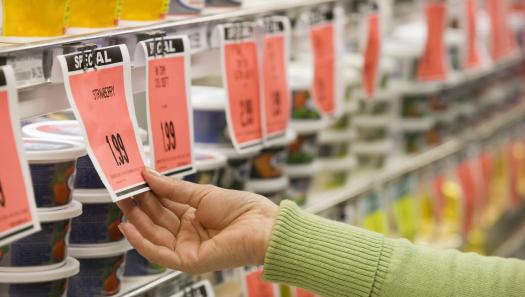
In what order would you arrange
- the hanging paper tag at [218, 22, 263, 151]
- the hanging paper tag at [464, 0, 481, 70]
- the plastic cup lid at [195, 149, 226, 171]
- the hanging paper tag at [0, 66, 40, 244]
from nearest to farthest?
the hanging paper tag at [0, 66, 40, 244]
the hanging paper tag at [218, 22, 263, 151]
the plastic cup lid at [195, 149, 226, 171]
the hanging paper tag at [464, 0, 481, 70]

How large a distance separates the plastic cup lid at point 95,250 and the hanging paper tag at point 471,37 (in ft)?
5.54

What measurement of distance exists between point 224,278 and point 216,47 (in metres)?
0.54

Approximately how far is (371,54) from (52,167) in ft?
3.81

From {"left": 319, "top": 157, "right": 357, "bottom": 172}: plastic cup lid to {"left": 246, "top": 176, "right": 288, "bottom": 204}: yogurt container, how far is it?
419 millimetres

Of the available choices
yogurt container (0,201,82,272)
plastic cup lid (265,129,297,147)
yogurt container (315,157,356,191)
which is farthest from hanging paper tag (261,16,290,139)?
yogurt container (315,157,356,191)

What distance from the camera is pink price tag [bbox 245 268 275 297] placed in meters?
1.88

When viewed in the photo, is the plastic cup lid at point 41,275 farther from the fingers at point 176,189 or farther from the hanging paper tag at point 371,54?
the hanging paper tag at point 371,54

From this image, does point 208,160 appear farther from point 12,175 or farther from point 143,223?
point 12,175

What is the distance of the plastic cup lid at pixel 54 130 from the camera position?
1.47 metres

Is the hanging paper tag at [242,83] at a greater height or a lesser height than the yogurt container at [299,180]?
greater

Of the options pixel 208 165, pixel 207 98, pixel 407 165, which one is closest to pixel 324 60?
pixel 207 98

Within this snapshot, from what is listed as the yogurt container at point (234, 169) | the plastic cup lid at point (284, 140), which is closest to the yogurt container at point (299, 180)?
the plastic cup lid at point (284, 140)

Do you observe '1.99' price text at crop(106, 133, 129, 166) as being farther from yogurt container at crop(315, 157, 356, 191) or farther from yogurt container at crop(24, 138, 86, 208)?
yogurt container at crop(315, 157, 356, 191)

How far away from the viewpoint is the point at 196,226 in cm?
149
